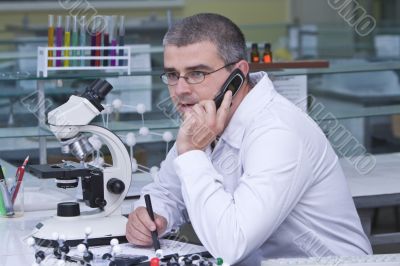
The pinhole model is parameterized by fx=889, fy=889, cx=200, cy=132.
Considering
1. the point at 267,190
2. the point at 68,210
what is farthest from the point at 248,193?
the point at 68,210

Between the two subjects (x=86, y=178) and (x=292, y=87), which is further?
(x=292, y=87)

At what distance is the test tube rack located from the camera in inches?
146

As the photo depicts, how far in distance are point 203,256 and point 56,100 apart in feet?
8.06

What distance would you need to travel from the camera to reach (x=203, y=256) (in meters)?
2.36

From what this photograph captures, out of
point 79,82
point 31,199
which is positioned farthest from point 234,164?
point 79,82

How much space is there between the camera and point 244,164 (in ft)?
7.80

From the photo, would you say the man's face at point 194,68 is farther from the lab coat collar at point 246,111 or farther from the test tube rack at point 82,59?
the test tube rack at point 82,59

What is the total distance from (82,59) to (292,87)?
3.09 ft

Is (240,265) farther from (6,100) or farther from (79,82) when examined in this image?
(6,100)

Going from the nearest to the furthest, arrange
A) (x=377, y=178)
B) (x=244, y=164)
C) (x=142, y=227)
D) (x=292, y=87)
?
(x=244, y=164) → (x=142, y=227) → (x=377, y=178) → (x=292, y=87)

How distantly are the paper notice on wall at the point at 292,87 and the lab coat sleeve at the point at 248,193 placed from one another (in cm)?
162

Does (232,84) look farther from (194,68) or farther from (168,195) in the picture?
(168,195)

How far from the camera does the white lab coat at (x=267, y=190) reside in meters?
2.22

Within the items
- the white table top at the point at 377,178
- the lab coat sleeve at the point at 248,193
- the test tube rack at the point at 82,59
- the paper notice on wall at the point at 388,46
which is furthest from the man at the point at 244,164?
the paper notice on wall at the point at 388,46
